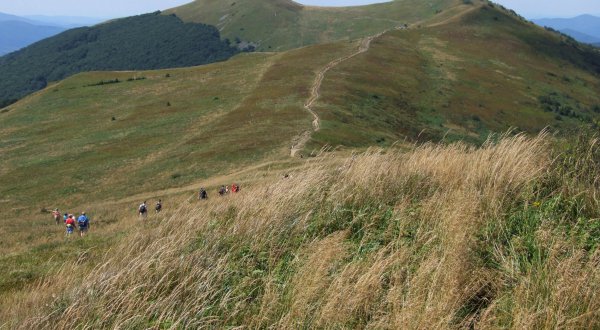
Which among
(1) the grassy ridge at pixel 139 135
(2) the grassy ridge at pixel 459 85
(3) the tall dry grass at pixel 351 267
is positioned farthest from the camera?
(2) the grassy ridge at pixel 459 85

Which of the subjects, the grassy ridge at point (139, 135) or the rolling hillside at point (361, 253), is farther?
the grassy ridge at point (139, 135)

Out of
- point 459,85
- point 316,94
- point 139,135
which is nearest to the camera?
point 139,135

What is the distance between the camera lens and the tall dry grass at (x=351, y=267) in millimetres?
4430

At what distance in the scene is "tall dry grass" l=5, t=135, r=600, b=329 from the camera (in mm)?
4430

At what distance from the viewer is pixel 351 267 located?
5.02m

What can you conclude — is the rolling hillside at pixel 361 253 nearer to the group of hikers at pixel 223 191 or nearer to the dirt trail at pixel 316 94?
the group of hikers at pixel 223 191

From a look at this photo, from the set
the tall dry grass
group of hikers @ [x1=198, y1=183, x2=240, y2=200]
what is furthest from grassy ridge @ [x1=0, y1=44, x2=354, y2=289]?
the tall dry grass

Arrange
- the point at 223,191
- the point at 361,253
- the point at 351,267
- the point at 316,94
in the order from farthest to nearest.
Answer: the point at 316,94 < the point at 223,191 < the point at 361,253 < the point at 351,267

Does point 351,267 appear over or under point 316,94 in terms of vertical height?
over

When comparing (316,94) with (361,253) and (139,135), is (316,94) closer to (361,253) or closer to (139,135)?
(139,135)

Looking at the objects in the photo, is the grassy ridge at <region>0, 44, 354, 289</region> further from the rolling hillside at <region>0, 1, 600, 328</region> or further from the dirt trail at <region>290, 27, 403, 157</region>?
the rolling hillside at <region>0, 1, 600, 328</region>

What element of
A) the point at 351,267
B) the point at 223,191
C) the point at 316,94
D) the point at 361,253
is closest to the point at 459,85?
the point at 316,94

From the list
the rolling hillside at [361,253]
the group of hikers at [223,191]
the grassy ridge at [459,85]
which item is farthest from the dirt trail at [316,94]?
the rolling hillside at [361,253]

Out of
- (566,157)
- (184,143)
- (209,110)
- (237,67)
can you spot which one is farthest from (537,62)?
(566,157)
